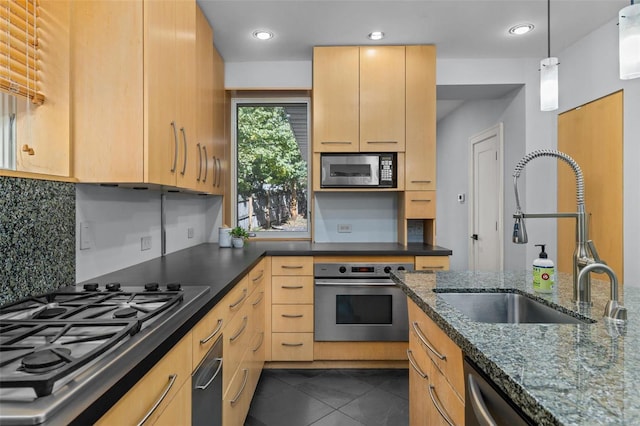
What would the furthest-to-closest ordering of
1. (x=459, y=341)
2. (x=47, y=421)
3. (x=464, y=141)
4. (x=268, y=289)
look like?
(x=464, y=141) → (x=268, y=289) → (x=459, y=341) → (x=47, y=421)

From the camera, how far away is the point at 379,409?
7.44 ft

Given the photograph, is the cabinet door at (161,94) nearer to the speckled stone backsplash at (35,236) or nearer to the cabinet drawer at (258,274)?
the speckled stone backsplash at (35,236)

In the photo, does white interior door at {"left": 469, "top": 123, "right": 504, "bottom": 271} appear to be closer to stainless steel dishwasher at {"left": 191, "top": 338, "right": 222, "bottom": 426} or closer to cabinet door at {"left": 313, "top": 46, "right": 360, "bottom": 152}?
cabinet door at {"left": 313, "top": 46, "right": 360, "bottom": 152}

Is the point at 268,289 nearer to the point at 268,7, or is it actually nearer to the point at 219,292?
the point at 219,292

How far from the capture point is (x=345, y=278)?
2.79 meters

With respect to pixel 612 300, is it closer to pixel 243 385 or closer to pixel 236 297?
pixel 236 297

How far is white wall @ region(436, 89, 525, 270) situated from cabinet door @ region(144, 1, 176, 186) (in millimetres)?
3040

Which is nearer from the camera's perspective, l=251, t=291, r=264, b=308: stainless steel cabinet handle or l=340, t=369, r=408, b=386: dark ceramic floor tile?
l=251, t=291, r=264, b=308: stainless steel cabinet handle

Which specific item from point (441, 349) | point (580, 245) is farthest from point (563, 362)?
point (580, 245)

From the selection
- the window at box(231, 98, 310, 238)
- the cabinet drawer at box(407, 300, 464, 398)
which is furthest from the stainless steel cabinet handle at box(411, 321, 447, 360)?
the window at box(231, 98, 310, 238)

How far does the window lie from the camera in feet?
11.6

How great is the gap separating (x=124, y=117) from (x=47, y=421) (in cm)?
122

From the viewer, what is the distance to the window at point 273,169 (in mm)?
3545

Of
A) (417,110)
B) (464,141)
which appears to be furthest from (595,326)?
(464,141)
